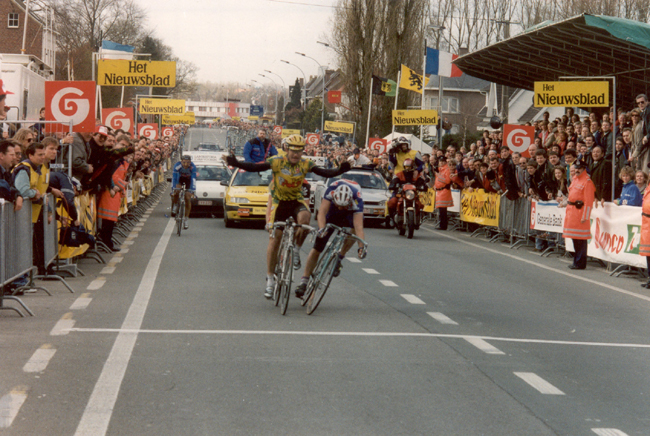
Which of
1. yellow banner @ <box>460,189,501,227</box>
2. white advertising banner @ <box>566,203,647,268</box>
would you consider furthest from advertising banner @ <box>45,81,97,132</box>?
yellow banner @ <box>460,189,501,227</box>

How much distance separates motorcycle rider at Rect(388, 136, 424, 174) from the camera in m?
22.4

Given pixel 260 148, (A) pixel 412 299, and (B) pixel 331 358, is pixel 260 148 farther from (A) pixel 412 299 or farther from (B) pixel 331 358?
(B) pixel 331 358

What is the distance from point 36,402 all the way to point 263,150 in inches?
541

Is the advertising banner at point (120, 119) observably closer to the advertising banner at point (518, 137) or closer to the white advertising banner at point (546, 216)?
the advertising banner at point (518, 137)

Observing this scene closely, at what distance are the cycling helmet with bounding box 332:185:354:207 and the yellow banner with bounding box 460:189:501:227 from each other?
1221 centimetres

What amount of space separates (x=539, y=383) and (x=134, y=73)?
2299 cm

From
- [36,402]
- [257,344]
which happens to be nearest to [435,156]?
[257,344]

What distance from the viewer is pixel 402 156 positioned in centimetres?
2242

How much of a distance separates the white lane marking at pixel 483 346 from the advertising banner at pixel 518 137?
16889 millimetres

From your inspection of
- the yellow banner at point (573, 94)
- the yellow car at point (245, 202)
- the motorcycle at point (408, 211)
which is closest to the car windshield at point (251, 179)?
the yellow car at point (245, 202)

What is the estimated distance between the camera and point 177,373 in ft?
22.9

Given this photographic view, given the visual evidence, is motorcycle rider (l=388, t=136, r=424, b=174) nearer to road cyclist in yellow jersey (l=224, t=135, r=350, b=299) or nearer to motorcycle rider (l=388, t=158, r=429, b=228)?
motorcycle rider (l=388, t=158, r=429, b=228)

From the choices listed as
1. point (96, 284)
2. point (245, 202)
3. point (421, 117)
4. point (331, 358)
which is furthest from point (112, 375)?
point (421, 117)

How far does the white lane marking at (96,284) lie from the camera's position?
1186cm
